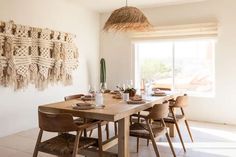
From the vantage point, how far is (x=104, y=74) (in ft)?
19.4

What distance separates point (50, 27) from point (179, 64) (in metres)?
2.78

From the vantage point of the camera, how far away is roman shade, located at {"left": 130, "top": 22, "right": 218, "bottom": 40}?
15.6 ft

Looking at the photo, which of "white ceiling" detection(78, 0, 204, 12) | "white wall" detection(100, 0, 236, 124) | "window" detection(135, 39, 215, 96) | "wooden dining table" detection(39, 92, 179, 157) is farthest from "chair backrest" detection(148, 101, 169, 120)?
"white ceiling" detection(78, 0, 204, 12)

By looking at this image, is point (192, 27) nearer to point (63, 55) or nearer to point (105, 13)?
point (105, 13)

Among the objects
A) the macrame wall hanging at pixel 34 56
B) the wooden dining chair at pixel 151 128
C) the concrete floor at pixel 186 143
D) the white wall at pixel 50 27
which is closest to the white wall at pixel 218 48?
the concrete floor at pixel 186 143

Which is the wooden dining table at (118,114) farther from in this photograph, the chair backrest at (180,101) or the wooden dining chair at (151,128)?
the chair backrest at (180,101)

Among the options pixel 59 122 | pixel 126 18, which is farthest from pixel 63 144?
pixel 126 18

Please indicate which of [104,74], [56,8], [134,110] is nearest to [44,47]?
[56,8]

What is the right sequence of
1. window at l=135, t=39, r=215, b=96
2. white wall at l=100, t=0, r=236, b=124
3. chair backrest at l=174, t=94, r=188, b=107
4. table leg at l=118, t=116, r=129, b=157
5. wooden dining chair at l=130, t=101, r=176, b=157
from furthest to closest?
window at l=135, t=39, r=215, b=96, white wall at l=100, t=0, r=236, b=124, chair backrest at l=174, t=94, r=188, b=107, wooden dining chair at l=130, t=101, r=176, b=157, table leg at l=118, t=116, r=129, b=157

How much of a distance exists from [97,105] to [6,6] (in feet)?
7.95

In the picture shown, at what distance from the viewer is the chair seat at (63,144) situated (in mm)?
2235

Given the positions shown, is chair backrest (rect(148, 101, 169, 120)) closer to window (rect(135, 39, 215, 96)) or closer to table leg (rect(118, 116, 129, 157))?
table leg (rect(118, 116, 129, 157))

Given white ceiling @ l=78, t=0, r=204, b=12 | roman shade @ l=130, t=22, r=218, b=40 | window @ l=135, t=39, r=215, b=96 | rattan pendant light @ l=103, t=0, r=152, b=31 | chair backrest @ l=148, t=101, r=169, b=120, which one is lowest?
chair backrest @ l=148, t=101, r=169, b=120

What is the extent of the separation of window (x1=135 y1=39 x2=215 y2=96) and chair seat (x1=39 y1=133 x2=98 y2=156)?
2.82m
